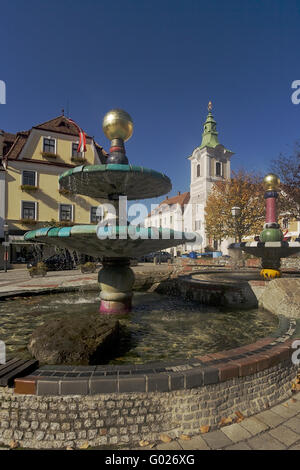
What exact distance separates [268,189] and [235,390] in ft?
29.9

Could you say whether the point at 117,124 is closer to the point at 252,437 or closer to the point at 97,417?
the point at 97,417

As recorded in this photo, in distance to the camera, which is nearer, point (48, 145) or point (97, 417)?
point (97, 417)

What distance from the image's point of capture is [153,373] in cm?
237

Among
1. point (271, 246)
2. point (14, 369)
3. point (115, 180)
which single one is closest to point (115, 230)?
point (115, 180)

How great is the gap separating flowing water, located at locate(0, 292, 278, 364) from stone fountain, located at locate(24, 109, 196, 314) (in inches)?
35.0

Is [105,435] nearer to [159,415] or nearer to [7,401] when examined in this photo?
[159,415]

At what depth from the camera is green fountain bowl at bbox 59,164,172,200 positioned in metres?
4.89

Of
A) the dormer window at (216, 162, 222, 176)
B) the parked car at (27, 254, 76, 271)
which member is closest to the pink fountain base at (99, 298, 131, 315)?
the parked car at (27, 254, 76, 271)

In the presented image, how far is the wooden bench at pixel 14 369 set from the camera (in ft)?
7.17

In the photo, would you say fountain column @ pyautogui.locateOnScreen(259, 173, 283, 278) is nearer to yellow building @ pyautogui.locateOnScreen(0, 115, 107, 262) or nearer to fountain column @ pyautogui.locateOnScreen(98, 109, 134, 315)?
fountain column @ pyautogui.locateOnScreen(98, 109, 134, 315)

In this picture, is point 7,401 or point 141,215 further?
point 141,215

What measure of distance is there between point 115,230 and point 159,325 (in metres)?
2.33

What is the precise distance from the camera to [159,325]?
5.13m
